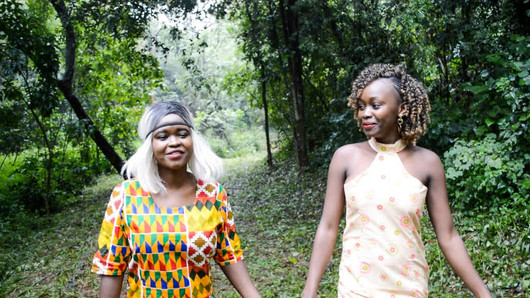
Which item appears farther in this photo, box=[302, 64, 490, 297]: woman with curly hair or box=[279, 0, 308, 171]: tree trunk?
box=[279, 0, 308, 171]: tree trunk

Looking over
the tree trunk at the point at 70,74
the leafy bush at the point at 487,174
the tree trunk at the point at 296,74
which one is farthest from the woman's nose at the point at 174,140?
the tree trunk at the point at 70,74

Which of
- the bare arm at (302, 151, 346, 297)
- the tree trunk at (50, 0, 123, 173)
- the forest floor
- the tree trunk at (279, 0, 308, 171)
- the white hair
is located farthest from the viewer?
the tree trunk at (279, 0, 308, 171)

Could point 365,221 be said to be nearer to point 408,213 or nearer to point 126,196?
point 408,213

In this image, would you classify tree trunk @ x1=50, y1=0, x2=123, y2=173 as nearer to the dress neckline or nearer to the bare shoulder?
the bare shoulder

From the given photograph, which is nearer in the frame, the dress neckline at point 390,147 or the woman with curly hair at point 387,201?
the woman with curly hair at point 387,201

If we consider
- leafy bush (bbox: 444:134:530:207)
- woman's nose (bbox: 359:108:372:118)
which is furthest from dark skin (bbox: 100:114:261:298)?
leafy bush (bbox: 444:134:530:207)

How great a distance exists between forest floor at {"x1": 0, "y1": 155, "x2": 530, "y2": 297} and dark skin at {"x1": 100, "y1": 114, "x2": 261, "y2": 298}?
3251 millimetres

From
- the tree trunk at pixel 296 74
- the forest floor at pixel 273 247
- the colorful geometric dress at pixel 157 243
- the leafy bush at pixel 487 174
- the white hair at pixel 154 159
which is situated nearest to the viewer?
the colorful geometric dress at pixel 157 243

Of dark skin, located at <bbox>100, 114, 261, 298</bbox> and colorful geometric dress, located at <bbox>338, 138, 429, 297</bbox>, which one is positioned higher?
dark skin, located at <bbox>100, 114, 261, 298</bbox>

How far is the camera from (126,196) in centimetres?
215

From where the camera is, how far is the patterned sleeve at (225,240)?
2.28m

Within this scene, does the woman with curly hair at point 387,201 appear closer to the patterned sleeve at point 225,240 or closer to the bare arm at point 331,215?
the bare arm at point 331,215

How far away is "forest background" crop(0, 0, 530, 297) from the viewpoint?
5.71m

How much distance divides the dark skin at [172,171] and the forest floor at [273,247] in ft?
10.7
